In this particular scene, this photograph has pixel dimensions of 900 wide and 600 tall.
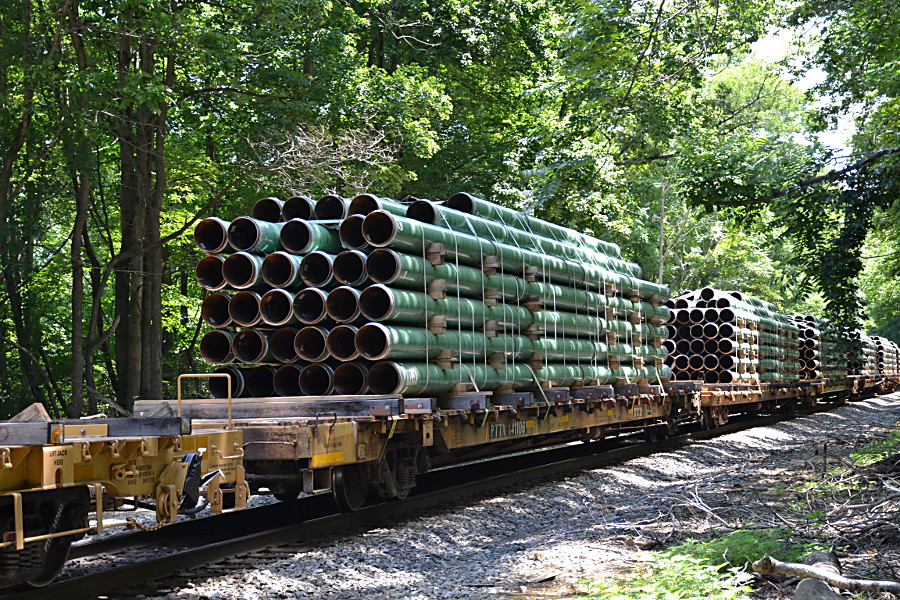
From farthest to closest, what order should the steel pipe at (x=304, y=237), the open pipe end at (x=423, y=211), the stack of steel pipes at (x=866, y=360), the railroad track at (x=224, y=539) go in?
the stack of steel pipes at (x=866, y=360)
the open pipe end at (x=423, y=211)
the steel pipe at (x=304, y=237)
the railroad track at (x=224, y=539)

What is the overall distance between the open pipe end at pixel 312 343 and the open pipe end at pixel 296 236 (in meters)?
0.93

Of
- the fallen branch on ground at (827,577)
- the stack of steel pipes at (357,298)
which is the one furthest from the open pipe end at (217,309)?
the fallen branch on ground at (827,577)

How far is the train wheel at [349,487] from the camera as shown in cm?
938

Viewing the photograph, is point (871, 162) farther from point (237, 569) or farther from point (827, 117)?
point (237, 569)

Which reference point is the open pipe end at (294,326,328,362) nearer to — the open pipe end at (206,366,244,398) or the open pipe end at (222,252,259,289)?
the open pipe end at (222,252,259,289)

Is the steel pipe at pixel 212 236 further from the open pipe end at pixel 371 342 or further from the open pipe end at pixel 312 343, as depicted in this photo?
the open pipe end at pixel 371 342

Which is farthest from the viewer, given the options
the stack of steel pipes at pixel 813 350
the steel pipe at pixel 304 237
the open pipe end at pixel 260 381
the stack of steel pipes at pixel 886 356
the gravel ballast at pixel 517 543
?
the stack of steel pipes at pixel 886 356

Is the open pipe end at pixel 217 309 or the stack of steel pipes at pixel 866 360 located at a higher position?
the open pipe end at pixel 217 309

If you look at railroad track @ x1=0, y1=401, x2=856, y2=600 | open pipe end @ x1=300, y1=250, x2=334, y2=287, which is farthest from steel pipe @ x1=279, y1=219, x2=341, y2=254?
railroad track @ x1=0, y1=401, x2=856, y2=600

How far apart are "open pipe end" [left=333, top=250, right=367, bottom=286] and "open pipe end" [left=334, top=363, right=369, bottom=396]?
98 cm

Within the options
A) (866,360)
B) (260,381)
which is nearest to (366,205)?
(260,381)

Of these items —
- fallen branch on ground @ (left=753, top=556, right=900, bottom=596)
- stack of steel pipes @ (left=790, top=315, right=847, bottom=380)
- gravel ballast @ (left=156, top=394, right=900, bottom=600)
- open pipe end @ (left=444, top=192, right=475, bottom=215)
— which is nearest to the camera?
fallen branch on ground @ (left=753, top=556, right=900, bottom=596)

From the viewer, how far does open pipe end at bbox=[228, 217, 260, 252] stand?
10.4m

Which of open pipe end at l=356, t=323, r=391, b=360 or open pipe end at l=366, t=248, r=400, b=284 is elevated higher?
open pipe end at l=366, t=248, r=400, b=284
